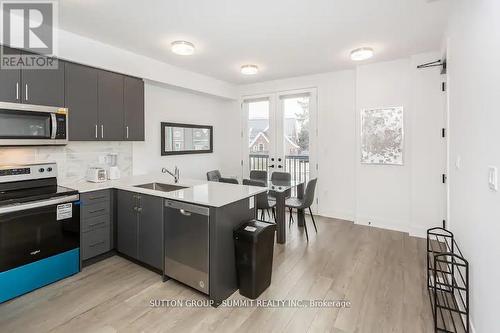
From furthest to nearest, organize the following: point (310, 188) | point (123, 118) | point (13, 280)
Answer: point (310, 188)
point (123, 118)
point (13, 280)

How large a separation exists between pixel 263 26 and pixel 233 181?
220cm

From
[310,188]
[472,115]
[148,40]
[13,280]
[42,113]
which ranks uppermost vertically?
[148,40]

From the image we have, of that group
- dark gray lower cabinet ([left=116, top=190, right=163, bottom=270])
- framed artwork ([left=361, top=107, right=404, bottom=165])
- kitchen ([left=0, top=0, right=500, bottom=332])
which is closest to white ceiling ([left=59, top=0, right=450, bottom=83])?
kitchen ([left=0, top=0, right=500, bottom=332])

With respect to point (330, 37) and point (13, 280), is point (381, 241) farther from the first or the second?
point (13, 280)

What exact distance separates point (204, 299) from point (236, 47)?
3158mm

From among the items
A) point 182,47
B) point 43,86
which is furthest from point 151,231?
point 182,47

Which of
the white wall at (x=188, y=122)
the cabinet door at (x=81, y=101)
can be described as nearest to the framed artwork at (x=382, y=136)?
the white wall at (x=188, y=122)

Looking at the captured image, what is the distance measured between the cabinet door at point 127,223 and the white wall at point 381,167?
342cm

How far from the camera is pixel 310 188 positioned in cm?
374

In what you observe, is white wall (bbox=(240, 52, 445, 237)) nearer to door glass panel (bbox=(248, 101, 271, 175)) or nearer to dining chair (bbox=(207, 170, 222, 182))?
door glass panel (bbox=(248, 101, 271, 175))

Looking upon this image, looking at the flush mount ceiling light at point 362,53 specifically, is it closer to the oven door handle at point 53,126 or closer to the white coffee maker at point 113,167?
the white coffee maker at point 113,167

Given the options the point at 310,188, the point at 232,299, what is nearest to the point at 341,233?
the point at 310,188

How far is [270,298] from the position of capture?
236 cm

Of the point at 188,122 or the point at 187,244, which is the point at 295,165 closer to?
the point at 188,122
